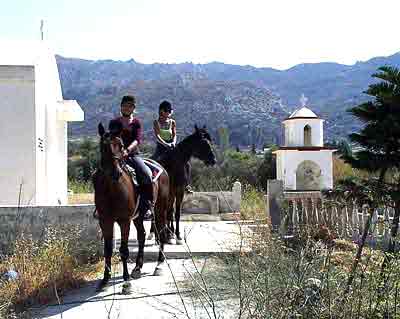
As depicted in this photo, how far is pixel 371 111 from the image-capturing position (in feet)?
24.3

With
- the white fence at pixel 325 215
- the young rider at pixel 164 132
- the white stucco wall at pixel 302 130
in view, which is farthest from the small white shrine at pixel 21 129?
the white stucco wall at pixel 302 130

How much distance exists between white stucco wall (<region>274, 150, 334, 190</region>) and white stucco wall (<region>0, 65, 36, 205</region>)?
9.69 meters

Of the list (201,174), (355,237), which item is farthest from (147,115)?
(355,237)

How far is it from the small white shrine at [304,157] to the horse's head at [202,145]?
9773 millimetres

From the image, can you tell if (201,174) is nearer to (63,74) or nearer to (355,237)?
(355,237)

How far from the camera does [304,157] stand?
73.4 ft

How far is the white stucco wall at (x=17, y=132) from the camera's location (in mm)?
15273

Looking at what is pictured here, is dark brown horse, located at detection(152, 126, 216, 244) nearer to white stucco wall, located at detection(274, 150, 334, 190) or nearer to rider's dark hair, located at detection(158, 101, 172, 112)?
rider's dark hair, located at detection(158, 101, 172, 112)

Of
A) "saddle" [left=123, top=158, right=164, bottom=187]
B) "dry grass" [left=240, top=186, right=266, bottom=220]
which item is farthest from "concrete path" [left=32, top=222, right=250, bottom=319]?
"dry grass" [left=240, top=186, right=266, bottom=220]

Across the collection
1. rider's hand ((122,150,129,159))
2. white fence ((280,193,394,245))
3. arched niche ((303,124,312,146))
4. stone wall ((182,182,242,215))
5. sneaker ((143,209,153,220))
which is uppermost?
arched niche ((303,124,312,146))

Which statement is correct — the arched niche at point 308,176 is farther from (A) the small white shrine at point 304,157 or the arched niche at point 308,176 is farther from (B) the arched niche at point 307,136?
(B) the arched niche at point 307,136

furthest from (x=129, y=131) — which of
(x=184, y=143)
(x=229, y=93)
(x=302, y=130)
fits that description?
(x=229, y=93)

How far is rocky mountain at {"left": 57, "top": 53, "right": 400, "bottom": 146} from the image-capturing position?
8944cm

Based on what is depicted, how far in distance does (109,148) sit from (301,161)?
14.7 metres
